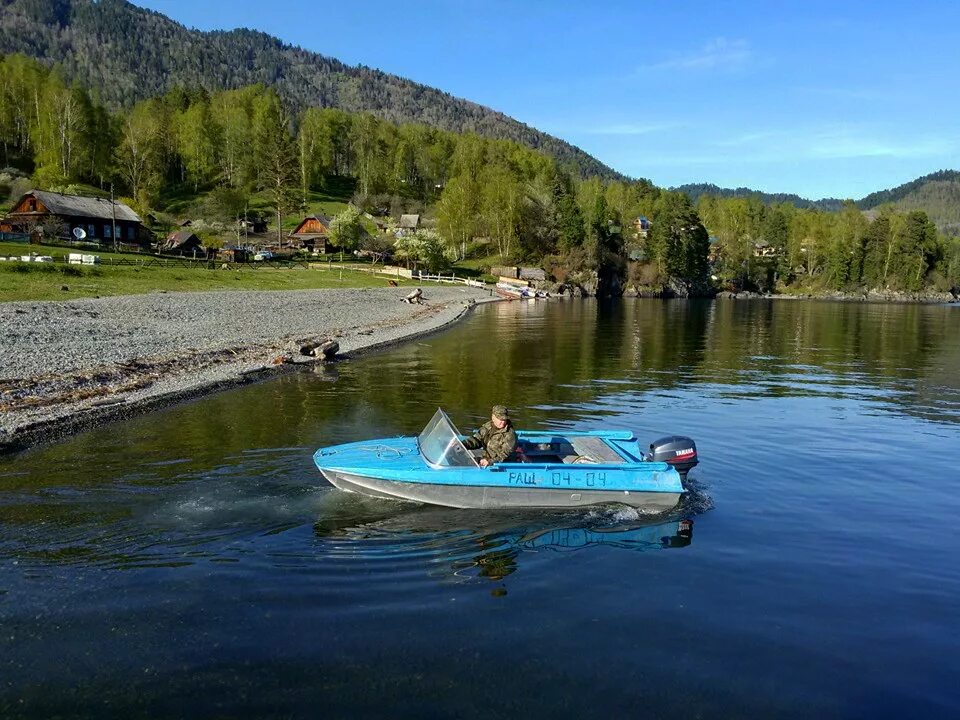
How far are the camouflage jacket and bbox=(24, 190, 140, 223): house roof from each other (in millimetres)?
81016

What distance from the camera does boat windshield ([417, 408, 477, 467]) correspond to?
1465cm

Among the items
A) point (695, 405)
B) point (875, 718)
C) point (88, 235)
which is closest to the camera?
point (875, 718)

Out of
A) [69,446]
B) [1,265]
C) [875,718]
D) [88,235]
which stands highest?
[88,235]

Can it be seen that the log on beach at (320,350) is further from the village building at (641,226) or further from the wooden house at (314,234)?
the village building at (641,226)

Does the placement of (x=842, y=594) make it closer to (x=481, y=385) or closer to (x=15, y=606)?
(x=15, y=606)

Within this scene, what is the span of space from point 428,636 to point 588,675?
91.0 inches

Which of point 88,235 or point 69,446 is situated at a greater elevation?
point 88,235

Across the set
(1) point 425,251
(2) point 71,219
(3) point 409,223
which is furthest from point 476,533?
(3) point 409,223

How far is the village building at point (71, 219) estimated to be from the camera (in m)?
77.6

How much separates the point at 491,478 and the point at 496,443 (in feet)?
2.98

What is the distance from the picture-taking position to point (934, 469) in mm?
19859

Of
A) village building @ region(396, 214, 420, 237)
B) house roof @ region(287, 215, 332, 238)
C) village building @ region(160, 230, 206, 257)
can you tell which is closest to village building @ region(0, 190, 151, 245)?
village building @ region(160, 230, 206, 257)

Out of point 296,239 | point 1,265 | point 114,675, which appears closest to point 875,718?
point 114,675

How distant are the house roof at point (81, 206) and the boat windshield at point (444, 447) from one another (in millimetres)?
80382
